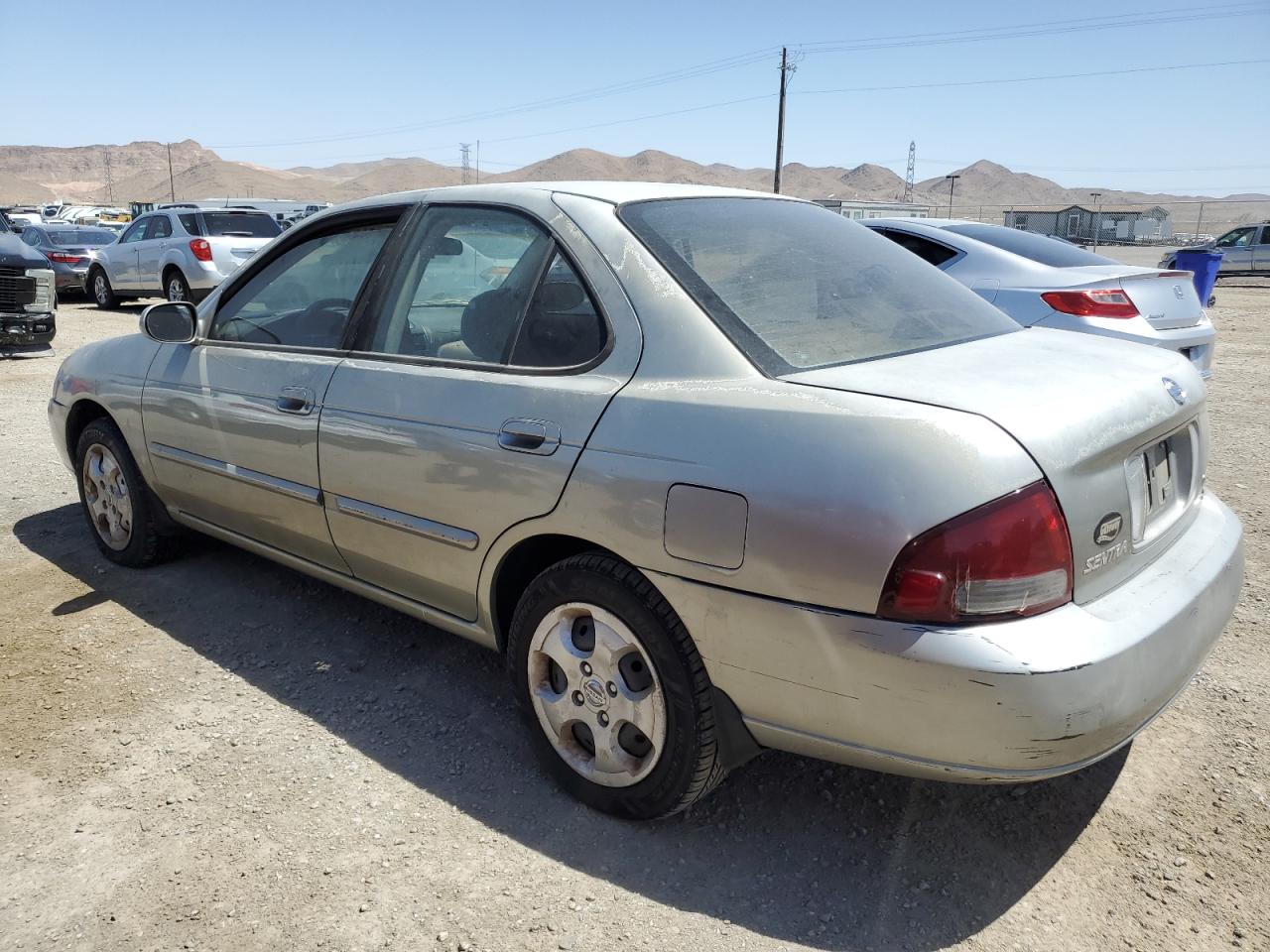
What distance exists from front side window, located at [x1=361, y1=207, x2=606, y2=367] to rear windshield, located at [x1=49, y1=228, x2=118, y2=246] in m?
18.6

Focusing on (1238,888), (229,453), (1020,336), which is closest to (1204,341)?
(1020,336)

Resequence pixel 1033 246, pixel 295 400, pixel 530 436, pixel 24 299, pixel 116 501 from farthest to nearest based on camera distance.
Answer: pixel 24 299, pixel 1033 246, pixel 116 501, pixel 295 400, pixel 530 436

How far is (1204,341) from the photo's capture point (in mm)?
6418

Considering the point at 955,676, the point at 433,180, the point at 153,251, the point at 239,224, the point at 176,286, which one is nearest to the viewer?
the point at 955,676

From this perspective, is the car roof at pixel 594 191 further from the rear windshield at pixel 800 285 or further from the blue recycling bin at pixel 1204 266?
the blue recycling bin at pixel 1204 266

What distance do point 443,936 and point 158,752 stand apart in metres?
1.30

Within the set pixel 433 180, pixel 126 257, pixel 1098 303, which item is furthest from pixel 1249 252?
pixel 433 180

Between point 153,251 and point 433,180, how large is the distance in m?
134

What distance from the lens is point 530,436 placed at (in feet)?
8.60

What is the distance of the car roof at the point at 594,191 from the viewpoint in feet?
9.59

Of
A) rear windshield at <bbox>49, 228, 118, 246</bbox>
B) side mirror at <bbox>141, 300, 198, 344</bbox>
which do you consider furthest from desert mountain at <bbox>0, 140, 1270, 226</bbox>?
side mirror at <bbox>141, 300, 198, 344</bbox>

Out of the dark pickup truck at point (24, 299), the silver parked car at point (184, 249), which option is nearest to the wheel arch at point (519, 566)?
the dark pickup truck at point (24, 299)

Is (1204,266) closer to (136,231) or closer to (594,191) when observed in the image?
(594,191)

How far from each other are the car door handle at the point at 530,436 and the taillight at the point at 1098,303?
4.65 meters
